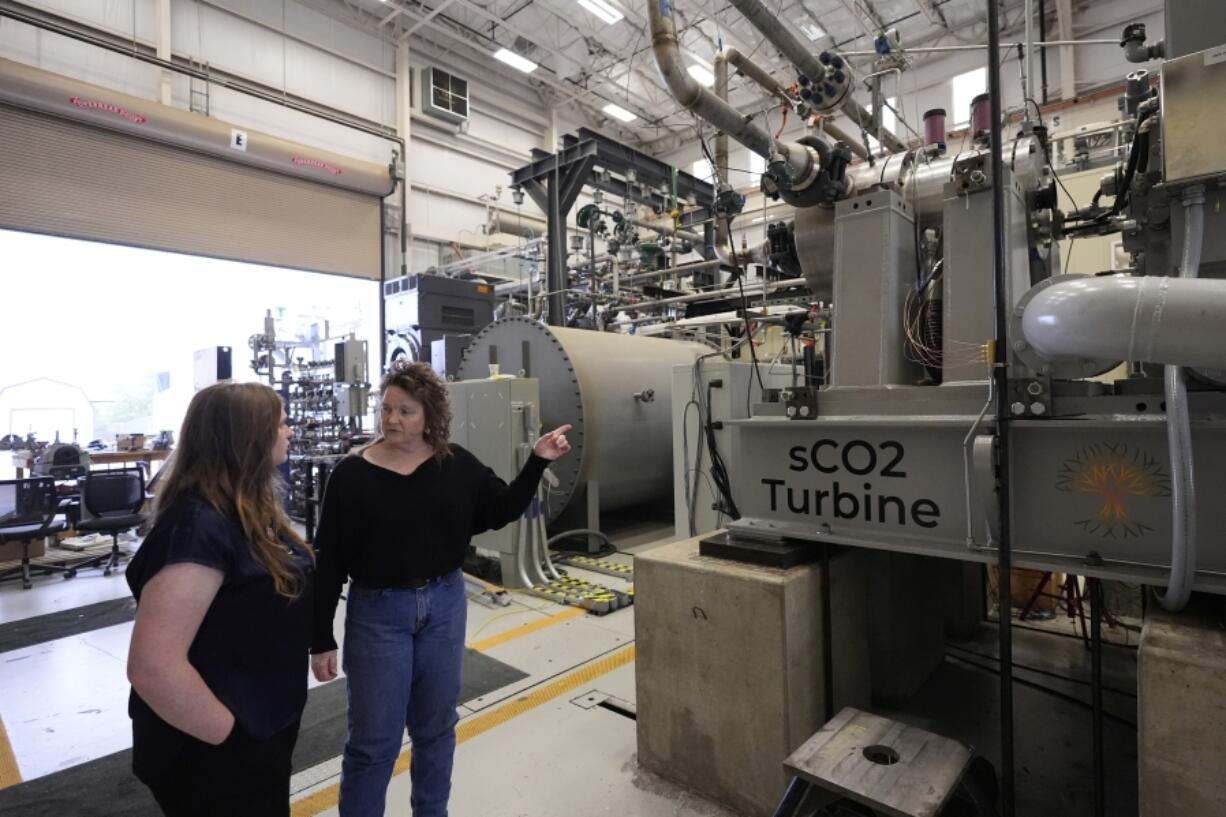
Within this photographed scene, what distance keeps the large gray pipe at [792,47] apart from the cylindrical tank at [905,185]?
0.65 m

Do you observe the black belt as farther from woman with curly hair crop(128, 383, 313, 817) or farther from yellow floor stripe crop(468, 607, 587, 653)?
yellow floor stripe crop(468, 607, 587, 653)

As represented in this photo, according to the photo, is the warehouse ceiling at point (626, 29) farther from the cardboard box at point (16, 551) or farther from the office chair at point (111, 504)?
the cardboard box at point (16, 551)

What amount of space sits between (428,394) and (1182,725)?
175cm

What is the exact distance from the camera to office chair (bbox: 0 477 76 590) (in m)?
4.63

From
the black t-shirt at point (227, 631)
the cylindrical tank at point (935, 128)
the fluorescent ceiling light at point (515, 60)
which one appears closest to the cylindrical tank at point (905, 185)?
the cylindrical tank at point (935, 128)

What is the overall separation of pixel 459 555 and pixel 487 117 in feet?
35.0

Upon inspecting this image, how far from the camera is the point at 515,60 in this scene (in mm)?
9445

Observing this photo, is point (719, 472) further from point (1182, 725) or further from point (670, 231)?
point (670, 231)

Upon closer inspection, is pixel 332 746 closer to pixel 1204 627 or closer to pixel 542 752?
pixel 542 752

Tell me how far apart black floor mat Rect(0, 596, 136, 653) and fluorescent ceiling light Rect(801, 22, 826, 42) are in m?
9.77

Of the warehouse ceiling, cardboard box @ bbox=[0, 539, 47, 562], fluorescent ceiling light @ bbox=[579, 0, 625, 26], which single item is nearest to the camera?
cardboard box @ bbox=[0, 539, 47, 562]

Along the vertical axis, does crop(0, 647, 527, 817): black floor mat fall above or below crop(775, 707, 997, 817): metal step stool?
below

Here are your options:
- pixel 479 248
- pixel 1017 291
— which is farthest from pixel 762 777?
pixel 479 248

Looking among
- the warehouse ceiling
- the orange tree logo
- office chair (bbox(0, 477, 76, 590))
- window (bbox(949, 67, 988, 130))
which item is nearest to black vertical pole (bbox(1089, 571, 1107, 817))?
the orange tree logo
